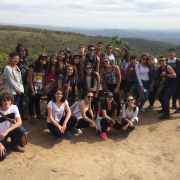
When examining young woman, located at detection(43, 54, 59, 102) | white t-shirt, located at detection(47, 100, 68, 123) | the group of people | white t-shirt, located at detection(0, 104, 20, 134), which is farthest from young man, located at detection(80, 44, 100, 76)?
white t-shirt, located at detection(0, 104, 20, 134)

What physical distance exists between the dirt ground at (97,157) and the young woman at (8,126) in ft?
0.65

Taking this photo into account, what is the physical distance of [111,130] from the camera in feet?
18.2

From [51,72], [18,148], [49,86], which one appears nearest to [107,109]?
[49,86]

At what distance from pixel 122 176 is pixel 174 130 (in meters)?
2.48

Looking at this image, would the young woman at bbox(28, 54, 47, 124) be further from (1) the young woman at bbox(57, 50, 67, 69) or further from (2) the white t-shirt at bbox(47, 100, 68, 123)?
(2) the white t-shirt at bbox(47, 100, 68, 123)

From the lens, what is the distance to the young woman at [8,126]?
4043 mm

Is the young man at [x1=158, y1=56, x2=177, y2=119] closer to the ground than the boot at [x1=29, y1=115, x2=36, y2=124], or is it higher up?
higher up

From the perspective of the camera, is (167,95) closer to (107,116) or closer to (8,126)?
(107,116)

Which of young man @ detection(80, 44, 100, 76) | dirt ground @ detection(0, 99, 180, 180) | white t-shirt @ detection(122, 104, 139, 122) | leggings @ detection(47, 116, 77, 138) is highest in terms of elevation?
young man @ detection(80, 44, 100, 76)

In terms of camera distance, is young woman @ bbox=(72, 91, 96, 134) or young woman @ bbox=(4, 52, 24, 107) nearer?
young woman @ bbox=(4, 52, 24, 107)

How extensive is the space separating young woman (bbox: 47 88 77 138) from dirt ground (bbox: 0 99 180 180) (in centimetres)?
29

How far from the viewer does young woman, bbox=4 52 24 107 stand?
4680 mm

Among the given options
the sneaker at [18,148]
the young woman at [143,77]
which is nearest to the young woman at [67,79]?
the sneaker at [18,148]

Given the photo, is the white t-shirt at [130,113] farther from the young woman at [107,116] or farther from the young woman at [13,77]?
the young woman at [13,77]
